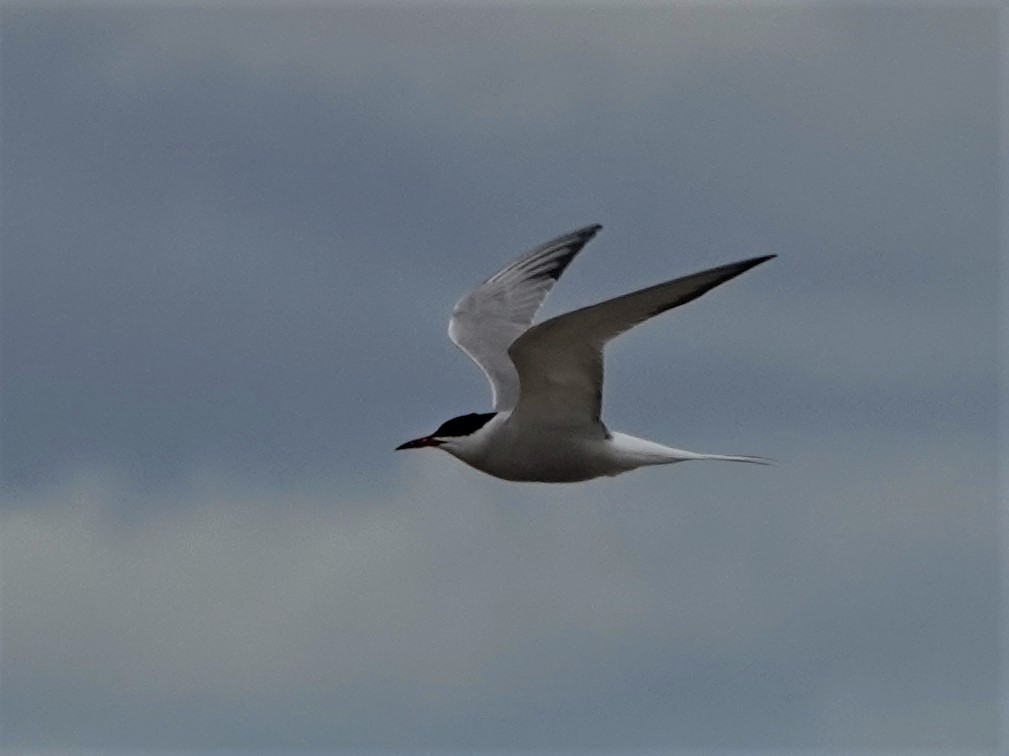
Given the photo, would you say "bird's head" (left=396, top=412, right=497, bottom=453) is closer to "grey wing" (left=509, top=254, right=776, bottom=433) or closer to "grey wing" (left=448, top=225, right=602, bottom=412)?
"grey wing" (left=509, top=254, right=776, bottom=433)

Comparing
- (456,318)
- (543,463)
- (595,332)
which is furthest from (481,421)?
(456,318)

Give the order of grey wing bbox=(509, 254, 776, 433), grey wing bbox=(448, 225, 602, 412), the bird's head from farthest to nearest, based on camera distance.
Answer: grey wing bbox=(448, 225, 602, 412) → the bird's head → grey wing bbox=(509, 254, 776, 433)

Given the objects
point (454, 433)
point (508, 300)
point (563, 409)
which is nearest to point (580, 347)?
point (563, 409)

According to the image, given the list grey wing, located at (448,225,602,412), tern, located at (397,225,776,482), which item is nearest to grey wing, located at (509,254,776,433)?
tern, located at (397,225,776,482)

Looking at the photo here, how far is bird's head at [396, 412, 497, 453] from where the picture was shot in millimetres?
11812

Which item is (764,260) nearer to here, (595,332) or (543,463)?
(595,332)

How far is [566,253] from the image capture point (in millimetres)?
14430

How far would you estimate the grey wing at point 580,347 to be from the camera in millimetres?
9953

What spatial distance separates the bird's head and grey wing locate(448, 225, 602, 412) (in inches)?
60.6

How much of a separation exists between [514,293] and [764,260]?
4947mm

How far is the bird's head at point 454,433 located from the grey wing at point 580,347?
1.18 ft

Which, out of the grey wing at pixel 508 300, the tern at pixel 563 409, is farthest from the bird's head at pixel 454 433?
the grey wing at pixel 508 300

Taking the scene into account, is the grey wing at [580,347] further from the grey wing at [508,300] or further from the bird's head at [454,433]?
the grey wing at [508,300]

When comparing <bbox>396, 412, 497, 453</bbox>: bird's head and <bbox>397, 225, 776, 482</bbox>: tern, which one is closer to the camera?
<bbox>397, 225, 776, 482</bbox>: tern
